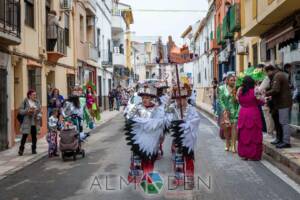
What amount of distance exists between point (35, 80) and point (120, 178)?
9349mm

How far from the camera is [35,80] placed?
56.6 ft

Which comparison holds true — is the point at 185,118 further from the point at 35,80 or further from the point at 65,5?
the point at 65,5

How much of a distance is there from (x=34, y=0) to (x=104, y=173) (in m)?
9.60

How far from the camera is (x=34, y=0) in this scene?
17203 mm

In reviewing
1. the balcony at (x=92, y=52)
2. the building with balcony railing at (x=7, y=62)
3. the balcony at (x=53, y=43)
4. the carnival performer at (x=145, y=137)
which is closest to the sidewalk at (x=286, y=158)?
the carnival performer at (x=145, y=137)

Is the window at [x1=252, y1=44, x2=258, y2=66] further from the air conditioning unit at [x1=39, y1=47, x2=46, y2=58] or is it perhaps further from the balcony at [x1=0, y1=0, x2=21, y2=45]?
the balcony at [x1=0, y1=0, x2=21, y2=45]

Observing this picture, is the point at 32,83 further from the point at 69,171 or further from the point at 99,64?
the point at 99,64

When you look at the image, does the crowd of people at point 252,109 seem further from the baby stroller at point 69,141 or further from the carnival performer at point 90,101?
the carnival performer at point 90,101

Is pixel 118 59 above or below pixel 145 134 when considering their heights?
above

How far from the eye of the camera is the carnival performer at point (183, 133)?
7.27 m

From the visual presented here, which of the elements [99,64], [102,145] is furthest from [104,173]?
[99,64]

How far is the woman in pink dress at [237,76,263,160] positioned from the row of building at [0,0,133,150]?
19.4 feet

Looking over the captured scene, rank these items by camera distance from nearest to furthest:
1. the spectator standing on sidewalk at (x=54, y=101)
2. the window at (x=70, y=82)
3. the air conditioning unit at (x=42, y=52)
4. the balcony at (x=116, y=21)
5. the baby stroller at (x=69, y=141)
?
the baby stroller at (x=69, y=141)
the spectator standing on sidewalk at (x=54, y=101)
the air conditioning unit at (x=42, y=52)
the window at (x=70, y=82)
the balcony at (x=116, y=21)

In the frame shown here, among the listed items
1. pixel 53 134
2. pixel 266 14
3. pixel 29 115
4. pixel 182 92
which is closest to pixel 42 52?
pixel 29 115
